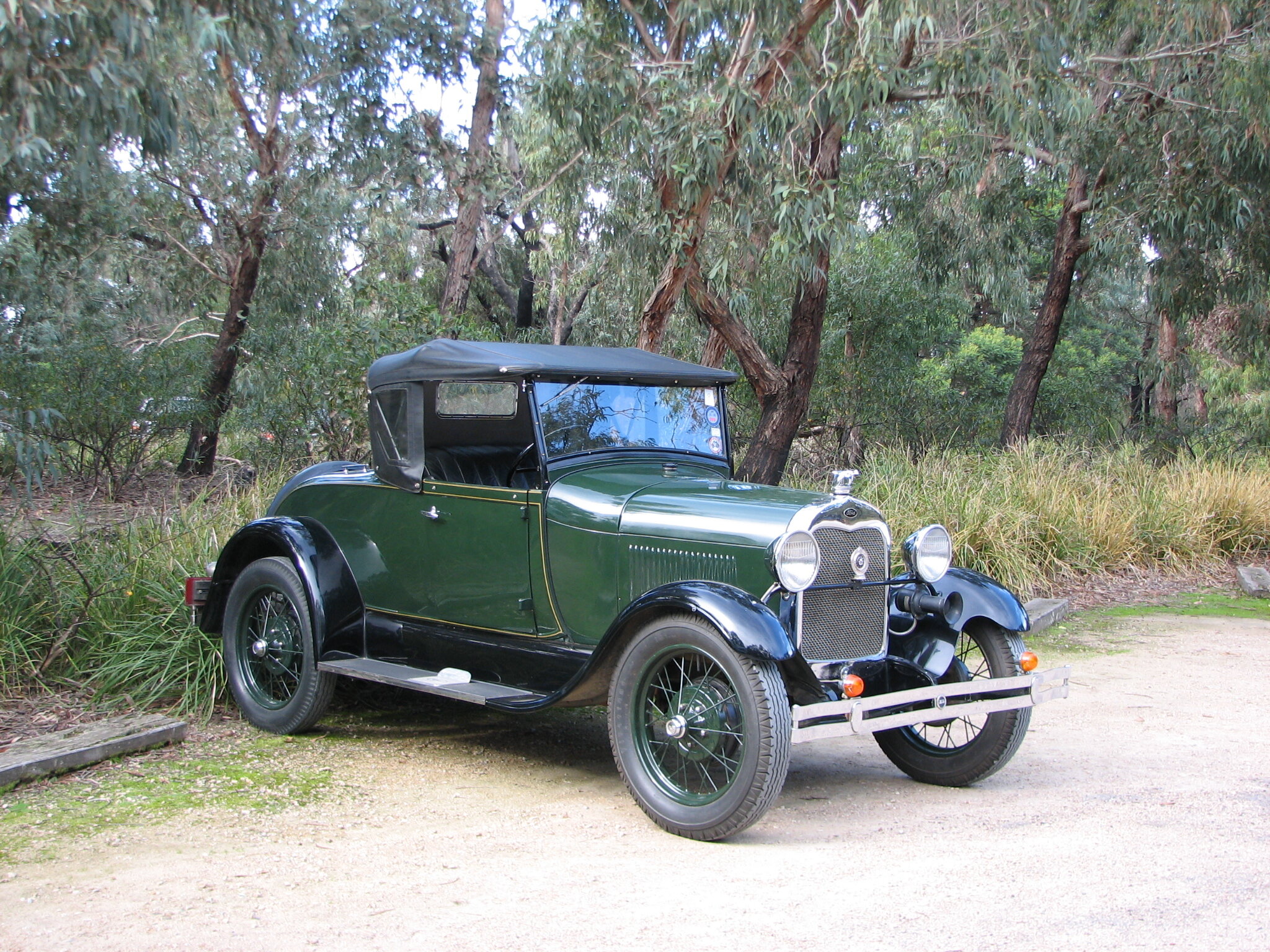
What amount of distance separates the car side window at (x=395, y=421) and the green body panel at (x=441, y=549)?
19 cm

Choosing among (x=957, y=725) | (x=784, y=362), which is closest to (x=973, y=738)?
(x=957, y=725)

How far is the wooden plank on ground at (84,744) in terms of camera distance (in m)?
4.89

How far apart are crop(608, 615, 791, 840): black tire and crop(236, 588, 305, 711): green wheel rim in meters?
2.01

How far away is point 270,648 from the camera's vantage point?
5.96m

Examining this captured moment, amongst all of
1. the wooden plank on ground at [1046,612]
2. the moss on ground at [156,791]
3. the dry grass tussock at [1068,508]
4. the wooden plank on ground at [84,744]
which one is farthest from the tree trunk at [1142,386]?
the wooden plank on ground at [84,744]

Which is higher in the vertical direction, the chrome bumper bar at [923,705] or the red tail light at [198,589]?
the red tail light at [198,589]

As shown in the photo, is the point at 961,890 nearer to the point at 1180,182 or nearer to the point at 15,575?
the point at 15,575

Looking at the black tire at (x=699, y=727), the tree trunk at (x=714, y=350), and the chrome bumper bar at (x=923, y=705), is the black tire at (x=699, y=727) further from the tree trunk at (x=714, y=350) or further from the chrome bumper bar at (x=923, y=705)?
the tree trunk at (x=714, y=350)

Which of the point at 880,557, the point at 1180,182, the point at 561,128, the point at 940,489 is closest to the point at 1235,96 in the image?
the point at 1180,182

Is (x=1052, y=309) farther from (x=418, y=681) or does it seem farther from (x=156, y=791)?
(x=156, y=791)

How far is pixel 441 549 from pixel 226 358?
1003 cm

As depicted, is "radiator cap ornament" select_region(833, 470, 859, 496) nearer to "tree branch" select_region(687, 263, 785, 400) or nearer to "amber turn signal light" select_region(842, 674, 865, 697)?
"amber turn signal light" select_region(842, 674, 865, 697)

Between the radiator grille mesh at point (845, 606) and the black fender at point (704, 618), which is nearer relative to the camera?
the black fender at point (704, 618)

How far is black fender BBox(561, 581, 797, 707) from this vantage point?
421 centimetres
